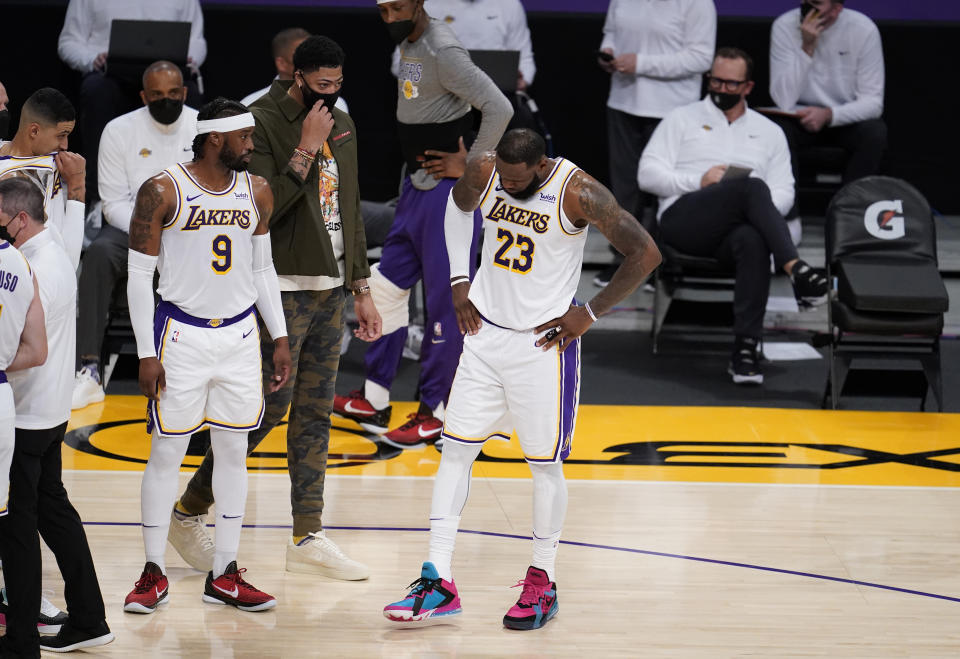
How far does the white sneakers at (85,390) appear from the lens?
272 inches

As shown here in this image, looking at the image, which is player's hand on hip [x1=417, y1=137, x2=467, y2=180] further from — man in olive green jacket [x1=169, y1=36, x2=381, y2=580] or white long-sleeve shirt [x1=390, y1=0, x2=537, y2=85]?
white long-sleeve shirt [x1=390, y1=0, x2=537, y2=85]

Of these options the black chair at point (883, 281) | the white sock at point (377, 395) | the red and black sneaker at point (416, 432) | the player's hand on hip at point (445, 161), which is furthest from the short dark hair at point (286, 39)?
the black chair at point (883, 281)

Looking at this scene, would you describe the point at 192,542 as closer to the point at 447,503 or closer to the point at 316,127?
the point at 447,503

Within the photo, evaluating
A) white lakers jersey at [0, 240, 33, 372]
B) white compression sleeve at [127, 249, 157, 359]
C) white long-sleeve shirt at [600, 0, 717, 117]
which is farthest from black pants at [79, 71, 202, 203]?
white lakers jersey at [0, 240, 33, 372]

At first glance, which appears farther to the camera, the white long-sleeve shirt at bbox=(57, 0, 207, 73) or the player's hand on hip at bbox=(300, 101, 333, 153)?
the white long-sleeve shirt at bbox=(57, 0, 207, 73)

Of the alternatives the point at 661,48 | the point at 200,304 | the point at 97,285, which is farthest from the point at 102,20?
the point at 200,304

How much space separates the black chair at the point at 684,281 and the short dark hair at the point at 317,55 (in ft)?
12.9

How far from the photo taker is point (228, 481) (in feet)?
14.7

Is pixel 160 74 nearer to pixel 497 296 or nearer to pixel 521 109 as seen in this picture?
pixel 521 109

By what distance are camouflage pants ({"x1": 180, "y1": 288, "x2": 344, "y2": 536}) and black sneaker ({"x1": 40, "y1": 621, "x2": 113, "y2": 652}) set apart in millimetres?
758

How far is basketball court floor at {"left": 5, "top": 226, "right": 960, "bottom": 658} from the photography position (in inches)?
174

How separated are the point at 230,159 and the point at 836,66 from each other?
6.05 meters

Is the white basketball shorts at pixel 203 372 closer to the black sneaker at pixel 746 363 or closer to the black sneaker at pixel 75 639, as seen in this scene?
the black sneaker at pixel 75 639

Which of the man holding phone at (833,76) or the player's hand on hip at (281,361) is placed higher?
the man holding phone at (833,76)
